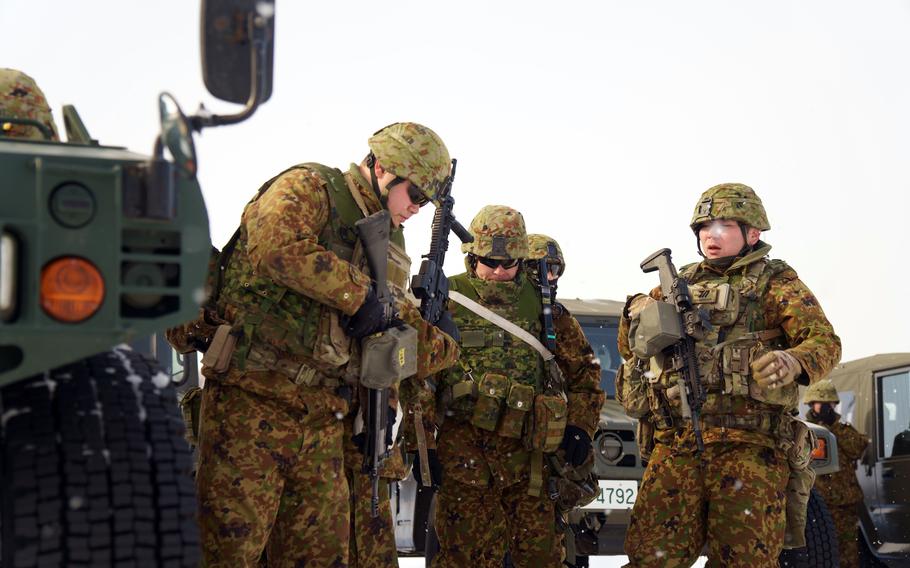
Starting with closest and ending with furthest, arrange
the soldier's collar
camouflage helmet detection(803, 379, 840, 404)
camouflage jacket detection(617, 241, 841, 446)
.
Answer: the soldier's collar
camouflage jacket detection(617, 241, 841, 446)
camouflage helmet detection(803, 379, 840, 404)

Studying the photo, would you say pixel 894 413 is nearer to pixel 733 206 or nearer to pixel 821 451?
pixel 821 451

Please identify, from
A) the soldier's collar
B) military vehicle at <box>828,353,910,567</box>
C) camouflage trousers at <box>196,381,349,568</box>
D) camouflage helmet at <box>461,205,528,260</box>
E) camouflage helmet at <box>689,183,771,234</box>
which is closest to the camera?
camouflage trousers at <box>196,381,349,568</box>

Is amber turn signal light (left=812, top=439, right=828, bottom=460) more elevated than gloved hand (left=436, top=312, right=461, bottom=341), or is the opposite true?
gloved hand (left=436, top=312, right=461, bottom=341)

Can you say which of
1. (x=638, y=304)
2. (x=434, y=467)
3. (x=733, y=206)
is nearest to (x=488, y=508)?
(x=434, y=467)

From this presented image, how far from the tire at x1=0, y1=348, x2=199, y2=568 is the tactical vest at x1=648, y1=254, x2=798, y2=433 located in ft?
10.7

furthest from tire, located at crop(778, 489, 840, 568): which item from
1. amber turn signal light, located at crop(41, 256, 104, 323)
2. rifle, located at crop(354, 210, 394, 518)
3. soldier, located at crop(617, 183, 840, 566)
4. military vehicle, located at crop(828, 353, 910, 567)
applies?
amber turn signal light, located at crop(41, 256, 104, 323)

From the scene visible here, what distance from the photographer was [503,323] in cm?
680

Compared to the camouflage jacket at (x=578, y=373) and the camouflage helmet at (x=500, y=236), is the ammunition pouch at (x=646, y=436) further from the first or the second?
the camouflage helmet at (x=500, y=236)

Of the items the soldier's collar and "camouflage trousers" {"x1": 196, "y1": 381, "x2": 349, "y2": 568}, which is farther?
the soldier's collar

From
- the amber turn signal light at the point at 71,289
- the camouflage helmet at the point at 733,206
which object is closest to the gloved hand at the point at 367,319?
the amber turn signal light at the point at 71,289

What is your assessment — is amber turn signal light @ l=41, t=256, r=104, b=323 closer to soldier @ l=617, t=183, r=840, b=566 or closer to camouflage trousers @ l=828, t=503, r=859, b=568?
soldier @ l=617, t=183, r=840, b=566

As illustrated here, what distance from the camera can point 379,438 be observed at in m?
4.94

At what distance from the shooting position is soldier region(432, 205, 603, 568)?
258 inches

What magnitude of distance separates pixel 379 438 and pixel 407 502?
8.04ft
